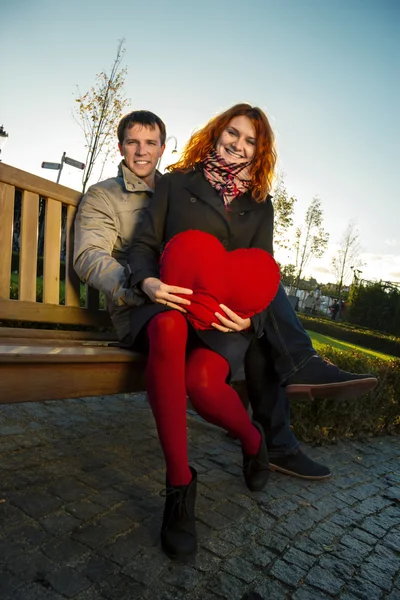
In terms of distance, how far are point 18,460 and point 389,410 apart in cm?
362

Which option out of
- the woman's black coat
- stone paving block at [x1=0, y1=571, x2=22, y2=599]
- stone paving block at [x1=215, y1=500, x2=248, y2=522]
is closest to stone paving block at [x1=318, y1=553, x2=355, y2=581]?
stone paving block at [x1=215, y1=500, x2=248, y2=522]

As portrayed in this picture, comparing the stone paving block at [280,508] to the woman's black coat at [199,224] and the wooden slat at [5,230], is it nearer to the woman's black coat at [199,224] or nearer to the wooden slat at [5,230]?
the woman's black coat at [199,224]

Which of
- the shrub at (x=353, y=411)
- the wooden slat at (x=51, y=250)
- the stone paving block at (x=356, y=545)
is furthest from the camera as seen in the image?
the shrub at (x=353, y=411)

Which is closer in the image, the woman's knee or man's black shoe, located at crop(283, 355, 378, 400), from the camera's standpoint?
the woman's knee

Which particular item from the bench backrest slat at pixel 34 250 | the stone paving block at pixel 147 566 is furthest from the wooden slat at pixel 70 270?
the stone paving block at pixel 147 566

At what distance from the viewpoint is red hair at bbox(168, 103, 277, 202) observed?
2.65 meters

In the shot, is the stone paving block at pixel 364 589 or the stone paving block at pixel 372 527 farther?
the stone paving block at pixel 372 527

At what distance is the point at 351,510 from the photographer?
2.79 metres

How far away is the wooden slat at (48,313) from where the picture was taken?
2639 mm

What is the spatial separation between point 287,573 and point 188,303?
113cm

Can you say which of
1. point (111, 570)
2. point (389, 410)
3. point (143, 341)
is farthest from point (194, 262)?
point (389, 410)

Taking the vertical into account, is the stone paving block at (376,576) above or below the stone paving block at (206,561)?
below

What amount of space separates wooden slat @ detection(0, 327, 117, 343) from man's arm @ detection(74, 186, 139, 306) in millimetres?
388

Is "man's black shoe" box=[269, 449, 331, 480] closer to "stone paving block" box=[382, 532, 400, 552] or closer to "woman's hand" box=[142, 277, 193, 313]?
"stone paving block" box=[382, 532, 400, 552]
